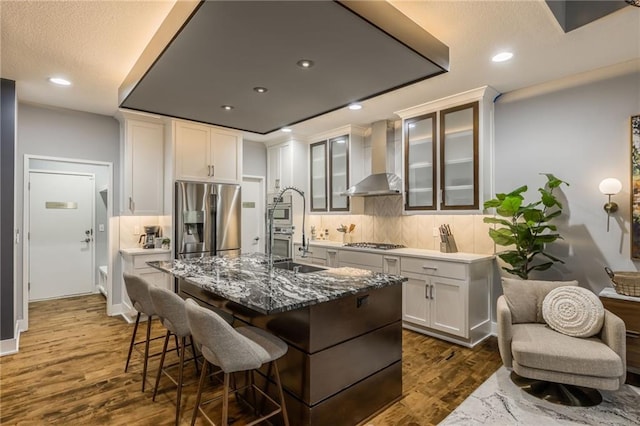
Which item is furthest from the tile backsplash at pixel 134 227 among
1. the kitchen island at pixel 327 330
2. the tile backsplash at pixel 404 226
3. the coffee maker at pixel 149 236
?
the tile backsplash at pixel 404 226

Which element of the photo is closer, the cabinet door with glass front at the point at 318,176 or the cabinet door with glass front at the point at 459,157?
the cabinet door with glass front at the point at 459,157

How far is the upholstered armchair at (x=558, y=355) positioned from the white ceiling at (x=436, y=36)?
2014mm

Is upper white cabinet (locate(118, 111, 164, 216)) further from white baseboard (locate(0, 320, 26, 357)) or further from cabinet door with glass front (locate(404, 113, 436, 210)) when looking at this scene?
cabinet door with glass front (locate(404, 113, 436, 210))

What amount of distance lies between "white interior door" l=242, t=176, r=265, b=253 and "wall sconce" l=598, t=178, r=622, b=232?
490 cm

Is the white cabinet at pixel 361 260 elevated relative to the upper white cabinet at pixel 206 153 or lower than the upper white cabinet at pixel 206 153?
lower

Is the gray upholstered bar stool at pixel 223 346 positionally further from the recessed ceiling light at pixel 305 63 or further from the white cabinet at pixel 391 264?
the white cabinet at pixel 391 264

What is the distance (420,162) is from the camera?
4.20m

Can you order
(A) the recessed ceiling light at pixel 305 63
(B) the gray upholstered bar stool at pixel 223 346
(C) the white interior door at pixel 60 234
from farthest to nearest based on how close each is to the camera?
1. (C) the white interior door at pixel 60 234
2. (A) the recessed ceiling light at pixel 305 63
3. (B) the gray upholstered bar stool at pixel 223 346

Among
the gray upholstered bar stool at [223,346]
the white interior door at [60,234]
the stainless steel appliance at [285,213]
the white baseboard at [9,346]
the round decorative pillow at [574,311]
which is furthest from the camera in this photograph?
the stainless steel appliance at [285,213]

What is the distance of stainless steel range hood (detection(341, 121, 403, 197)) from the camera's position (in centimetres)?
439

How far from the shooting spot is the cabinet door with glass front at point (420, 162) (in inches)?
159

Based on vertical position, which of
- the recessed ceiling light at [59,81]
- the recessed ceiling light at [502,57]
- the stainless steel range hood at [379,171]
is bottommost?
the stainless steel range hood at [379,171]

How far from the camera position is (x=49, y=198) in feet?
18.0

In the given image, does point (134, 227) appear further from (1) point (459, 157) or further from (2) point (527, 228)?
(2) point (527, 228)
